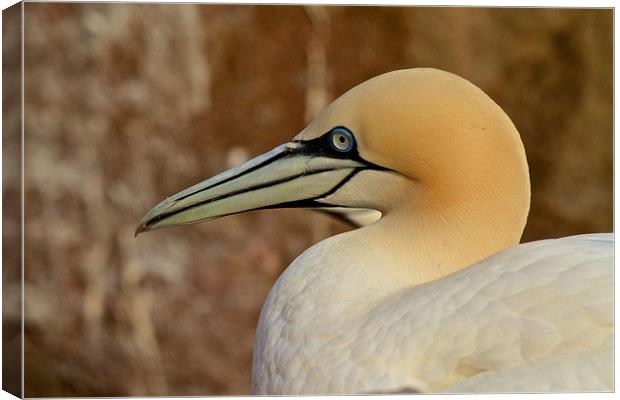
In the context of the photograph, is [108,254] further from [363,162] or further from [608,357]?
[608,357]

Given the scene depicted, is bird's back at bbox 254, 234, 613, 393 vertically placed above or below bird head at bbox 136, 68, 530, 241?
below

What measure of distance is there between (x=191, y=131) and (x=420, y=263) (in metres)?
2.35

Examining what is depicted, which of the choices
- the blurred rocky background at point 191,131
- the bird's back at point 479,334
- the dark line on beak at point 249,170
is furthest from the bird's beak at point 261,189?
the blurred rocky background at point 191,131

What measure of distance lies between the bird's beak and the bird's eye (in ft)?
0.20

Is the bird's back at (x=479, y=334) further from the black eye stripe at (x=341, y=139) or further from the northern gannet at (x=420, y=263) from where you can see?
the black eye stripe at (x=341, y=139)

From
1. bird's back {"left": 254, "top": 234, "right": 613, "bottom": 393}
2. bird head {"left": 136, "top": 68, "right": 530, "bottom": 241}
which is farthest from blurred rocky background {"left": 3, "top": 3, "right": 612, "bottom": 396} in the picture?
bird's back {"left": 254, "top": 234, "right": 613, "bottom": 393}

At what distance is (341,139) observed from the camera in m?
3.47

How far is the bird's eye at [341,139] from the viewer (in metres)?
3.45

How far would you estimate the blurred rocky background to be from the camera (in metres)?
4.75

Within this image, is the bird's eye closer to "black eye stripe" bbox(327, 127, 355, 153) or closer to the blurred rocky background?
"black eye stripe" bbox(327, 127, 355, 153)

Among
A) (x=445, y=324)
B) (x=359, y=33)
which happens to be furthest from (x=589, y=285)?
(x=359, y=33)

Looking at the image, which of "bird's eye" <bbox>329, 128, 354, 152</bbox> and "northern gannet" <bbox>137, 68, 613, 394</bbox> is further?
"bird's eye" <bbox>329, 128, 354, 152</bbox>

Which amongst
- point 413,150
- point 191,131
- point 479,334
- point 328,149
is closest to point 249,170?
point 328,149

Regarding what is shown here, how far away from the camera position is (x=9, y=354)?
161 inches
